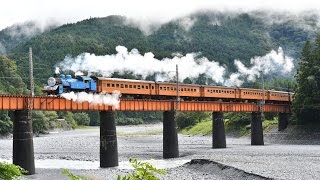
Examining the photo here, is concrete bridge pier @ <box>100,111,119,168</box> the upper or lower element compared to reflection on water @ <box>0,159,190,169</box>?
upper

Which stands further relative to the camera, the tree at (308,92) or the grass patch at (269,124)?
the grass patch at (269,124)

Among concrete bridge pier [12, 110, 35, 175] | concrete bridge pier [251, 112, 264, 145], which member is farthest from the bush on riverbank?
concrete bridge pier [251, 112, 264, 145]

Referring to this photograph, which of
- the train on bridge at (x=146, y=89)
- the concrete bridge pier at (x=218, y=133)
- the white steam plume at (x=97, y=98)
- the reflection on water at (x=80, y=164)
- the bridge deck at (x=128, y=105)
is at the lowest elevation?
the reflection on water at (x=80, y=164)

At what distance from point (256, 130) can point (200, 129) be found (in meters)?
39.3

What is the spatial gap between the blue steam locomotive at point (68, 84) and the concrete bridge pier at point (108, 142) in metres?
3.56

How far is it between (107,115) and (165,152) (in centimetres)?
1125

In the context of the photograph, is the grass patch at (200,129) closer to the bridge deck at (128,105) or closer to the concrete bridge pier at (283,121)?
the concrete bridge pier at (283,121)

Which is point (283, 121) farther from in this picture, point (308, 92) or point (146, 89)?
point (146, 89)

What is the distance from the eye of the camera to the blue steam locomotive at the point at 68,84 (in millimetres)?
48812

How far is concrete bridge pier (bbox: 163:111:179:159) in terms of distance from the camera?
200 ft

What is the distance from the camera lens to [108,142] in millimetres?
51656

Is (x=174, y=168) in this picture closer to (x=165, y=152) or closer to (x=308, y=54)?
(x=165, y=152)

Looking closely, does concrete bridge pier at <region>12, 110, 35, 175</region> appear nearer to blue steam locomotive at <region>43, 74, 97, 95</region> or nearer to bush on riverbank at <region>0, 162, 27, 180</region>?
blue steam locomotive at <region>43, 74, 97, 95</region>

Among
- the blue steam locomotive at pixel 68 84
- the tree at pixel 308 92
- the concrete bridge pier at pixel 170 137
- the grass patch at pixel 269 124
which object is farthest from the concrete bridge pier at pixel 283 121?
the blue steam locomotive at pixel 68 84
